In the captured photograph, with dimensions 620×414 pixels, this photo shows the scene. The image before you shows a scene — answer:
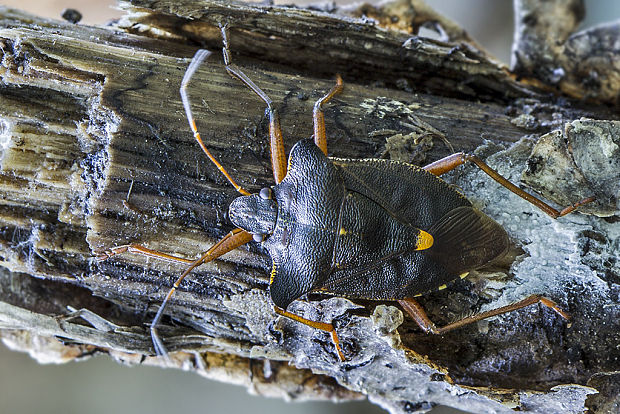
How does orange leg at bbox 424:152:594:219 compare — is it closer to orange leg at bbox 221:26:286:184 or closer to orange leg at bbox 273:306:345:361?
orange leg at bbox 221:26:286:184

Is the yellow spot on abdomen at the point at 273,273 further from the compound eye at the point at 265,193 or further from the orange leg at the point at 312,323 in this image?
the compound eye at the point at 265,193

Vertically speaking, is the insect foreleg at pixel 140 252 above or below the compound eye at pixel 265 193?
below

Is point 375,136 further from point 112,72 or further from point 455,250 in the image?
point 112,72

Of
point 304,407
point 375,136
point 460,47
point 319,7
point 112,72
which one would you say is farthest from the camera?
point 304,407

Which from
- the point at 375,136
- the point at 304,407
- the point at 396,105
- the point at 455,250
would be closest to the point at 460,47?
the point at 396,105

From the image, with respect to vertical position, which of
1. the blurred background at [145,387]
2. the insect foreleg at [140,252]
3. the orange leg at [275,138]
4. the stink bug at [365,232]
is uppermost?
the orange leg at [275,138]

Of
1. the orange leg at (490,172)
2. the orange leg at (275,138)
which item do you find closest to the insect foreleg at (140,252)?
the orange leg at (275,138)

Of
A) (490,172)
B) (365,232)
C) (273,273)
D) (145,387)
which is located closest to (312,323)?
(273,273)

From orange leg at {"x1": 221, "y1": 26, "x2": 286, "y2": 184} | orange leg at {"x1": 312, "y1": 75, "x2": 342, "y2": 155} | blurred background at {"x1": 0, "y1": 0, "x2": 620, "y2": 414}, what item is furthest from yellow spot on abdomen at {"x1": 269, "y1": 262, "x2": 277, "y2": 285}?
blurred background at {"x1": 0, "y1": 0, "x2": 620, "y2": 414}
